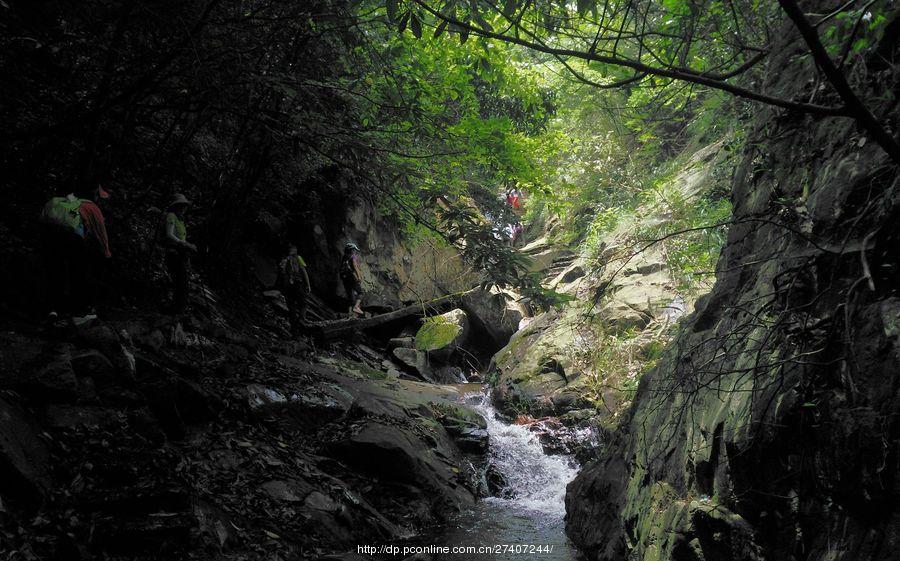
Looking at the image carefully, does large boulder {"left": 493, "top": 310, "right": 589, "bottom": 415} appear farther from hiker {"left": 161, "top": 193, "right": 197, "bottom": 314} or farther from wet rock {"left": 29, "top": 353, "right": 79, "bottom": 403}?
wet rock {"left": 29, "top": 353, "right": 79, "bottom": 403}

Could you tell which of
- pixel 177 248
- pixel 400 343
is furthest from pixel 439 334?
pixel 177 248

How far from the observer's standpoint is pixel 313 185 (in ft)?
44.0

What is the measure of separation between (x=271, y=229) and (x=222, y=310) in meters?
3.87

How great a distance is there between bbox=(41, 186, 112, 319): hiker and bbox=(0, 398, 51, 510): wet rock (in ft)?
6.61

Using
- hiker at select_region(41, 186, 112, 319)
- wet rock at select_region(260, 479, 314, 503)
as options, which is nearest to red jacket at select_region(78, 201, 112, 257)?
hiker at select_region(41, 186, 112, 319)

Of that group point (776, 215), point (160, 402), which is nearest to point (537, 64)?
→ point (776, 215)

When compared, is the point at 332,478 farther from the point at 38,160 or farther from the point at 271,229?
the point at 271,229

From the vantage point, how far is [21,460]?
3514 mm

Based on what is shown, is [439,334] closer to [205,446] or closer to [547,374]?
[547,374]

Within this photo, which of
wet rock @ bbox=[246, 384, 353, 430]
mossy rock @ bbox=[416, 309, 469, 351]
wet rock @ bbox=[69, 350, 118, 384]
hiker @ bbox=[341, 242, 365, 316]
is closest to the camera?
wet rock @ bbox=[69, 350, 118, 384]

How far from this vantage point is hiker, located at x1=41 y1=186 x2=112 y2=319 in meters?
5.36

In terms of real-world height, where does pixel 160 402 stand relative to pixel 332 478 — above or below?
above

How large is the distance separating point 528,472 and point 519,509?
155 cm

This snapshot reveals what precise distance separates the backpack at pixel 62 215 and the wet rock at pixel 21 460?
2.23m
